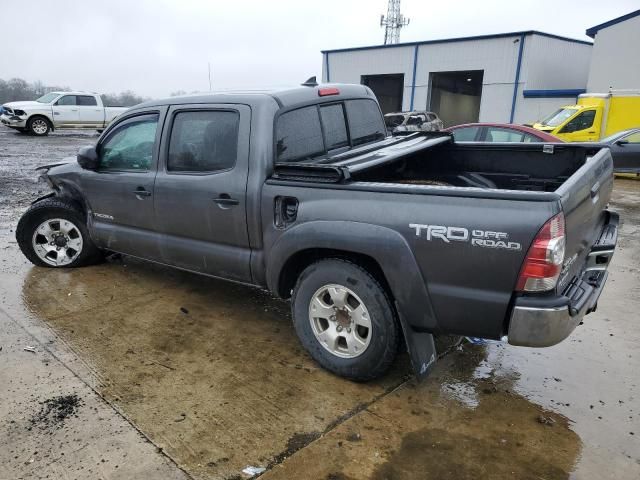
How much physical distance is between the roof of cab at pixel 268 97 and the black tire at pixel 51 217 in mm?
1433

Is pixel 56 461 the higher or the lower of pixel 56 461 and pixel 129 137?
the lower

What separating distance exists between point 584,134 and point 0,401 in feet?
53.5

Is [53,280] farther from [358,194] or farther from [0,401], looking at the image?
[358,194]

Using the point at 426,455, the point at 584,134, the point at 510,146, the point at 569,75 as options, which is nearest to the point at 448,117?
the point at 569,75

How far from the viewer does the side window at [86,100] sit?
2170 cm

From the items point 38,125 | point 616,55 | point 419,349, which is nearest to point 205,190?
point 419,349

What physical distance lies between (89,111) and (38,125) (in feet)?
6.93

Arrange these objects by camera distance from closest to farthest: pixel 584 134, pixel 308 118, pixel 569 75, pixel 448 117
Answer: pixel 308 118
pixel 584 134
pixel 569 75
pixel 448 117

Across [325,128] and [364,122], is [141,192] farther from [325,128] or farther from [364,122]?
[364,122]

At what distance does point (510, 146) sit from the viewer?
4.25 meters

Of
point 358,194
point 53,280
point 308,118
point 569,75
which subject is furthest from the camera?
point 569,75

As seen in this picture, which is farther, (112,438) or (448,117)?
(448,117)

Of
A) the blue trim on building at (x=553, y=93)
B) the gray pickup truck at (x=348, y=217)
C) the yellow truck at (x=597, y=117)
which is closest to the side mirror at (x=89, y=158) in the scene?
the gray pickup truck at (x=348, y=217)

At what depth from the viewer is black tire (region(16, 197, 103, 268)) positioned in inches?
199
